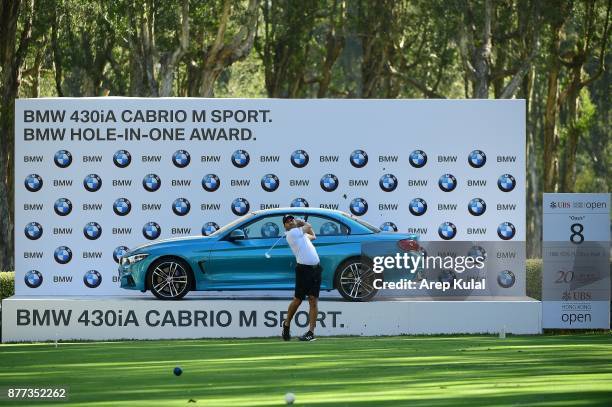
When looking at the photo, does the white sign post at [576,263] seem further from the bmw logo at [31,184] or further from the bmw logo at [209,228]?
the bmw logo at [31,184]

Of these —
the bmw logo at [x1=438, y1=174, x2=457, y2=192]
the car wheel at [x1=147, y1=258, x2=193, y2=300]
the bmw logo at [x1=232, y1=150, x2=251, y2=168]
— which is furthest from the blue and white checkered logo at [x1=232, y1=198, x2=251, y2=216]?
the bmw logo at [x1=438, y1=174, x2=457, y2=192]

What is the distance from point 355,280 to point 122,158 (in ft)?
15.2

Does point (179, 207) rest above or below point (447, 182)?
below

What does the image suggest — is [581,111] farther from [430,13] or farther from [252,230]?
[252,230]

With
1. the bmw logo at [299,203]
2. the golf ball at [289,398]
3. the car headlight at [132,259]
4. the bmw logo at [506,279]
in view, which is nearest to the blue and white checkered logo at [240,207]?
the bmw logo at [299,203]

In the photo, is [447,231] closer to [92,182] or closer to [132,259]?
[132,259]

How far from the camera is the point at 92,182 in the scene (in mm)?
23984

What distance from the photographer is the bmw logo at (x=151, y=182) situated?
2392cm

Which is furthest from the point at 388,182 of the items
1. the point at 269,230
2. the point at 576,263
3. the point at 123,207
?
the point at 123,207

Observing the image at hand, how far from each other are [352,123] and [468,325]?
4.03 m

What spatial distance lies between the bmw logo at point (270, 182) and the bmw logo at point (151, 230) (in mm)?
1970

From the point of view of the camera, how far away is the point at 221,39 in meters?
38.8

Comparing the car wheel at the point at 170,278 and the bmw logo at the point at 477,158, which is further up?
the bmw logo at the point at 477,158

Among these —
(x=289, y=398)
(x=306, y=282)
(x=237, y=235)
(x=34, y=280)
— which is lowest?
(x=289, y=398)
